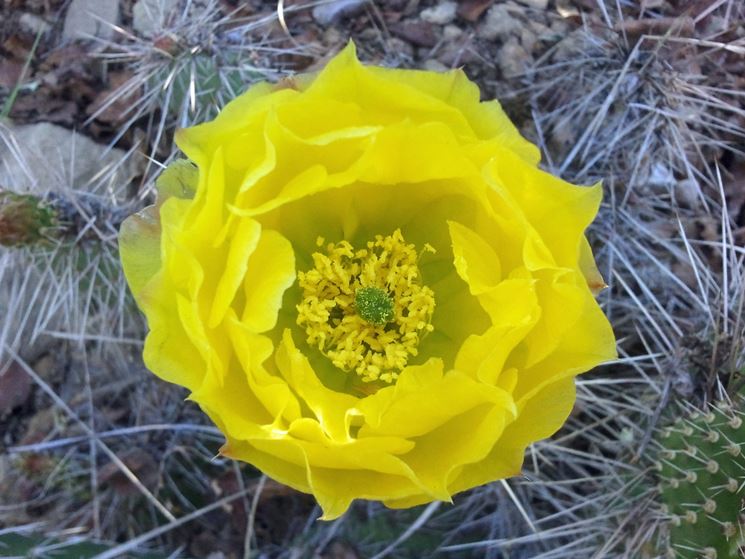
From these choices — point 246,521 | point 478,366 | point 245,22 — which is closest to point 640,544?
point 478,366

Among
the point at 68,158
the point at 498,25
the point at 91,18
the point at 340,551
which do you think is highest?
the point at 91,18

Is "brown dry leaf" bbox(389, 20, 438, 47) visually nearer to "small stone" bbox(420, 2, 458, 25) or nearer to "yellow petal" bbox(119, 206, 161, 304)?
"small stone" bbox(420, 2, 458, 25)

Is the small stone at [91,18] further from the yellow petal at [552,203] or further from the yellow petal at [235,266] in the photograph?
the yellow petal at [552,203]

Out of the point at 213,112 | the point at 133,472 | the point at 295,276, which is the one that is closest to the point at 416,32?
the point at 213,112

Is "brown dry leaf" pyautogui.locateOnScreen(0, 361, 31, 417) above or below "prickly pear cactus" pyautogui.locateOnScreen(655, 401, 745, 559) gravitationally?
below

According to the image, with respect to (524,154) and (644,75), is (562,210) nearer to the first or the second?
(524,154)

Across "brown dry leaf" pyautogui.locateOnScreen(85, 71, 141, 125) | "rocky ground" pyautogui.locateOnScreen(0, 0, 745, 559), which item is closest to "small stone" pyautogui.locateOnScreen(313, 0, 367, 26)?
"rocky ground" pyautogui.locateOnScreen(0, 0, 745, 559)

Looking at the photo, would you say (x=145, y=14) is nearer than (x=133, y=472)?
No

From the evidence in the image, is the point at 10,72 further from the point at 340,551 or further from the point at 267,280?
the point at 340,551
